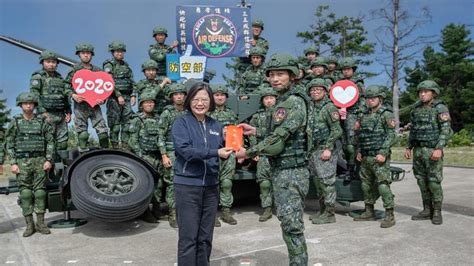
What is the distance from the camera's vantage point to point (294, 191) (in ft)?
12.0

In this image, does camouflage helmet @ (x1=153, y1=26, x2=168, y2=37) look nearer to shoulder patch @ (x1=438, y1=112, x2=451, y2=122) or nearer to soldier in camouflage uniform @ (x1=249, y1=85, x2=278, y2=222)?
soldier in camouflage uniform @ (x1=249, y1=85, x2=278, y2=222)

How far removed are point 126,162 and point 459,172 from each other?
9.28 m

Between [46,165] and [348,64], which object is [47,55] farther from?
[348,64]

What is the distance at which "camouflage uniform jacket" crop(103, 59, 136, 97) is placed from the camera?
736 cm

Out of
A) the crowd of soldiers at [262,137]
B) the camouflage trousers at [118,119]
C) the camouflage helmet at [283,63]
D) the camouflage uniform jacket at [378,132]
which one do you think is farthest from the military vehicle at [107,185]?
the camouflage helmet at [283,63]

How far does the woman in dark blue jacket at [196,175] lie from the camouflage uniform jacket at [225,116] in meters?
Answer: 2.80

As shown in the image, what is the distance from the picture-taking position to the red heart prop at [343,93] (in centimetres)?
665

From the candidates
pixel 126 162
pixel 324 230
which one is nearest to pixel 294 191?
pixel 324 230

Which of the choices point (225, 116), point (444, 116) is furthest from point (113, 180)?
point (444, 116)

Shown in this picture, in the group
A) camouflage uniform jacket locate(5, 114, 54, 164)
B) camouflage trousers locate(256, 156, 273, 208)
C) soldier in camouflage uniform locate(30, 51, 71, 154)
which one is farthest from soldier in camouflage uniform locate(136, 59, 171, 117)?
camouflage trousers locate(256, 156, 273, 208)

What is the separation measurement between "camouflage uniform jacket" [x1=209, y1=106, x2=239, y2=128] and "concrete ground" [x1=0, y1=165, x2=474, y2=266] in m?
1.40

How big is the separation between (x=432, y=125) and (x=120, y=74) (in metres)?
4.70

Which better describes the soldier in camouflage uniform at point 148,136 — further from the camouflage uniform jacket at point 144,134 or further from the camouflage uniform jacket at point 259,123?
the camouflage uniform jacket at point 259,123

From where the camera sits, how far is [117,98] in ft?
23.8
